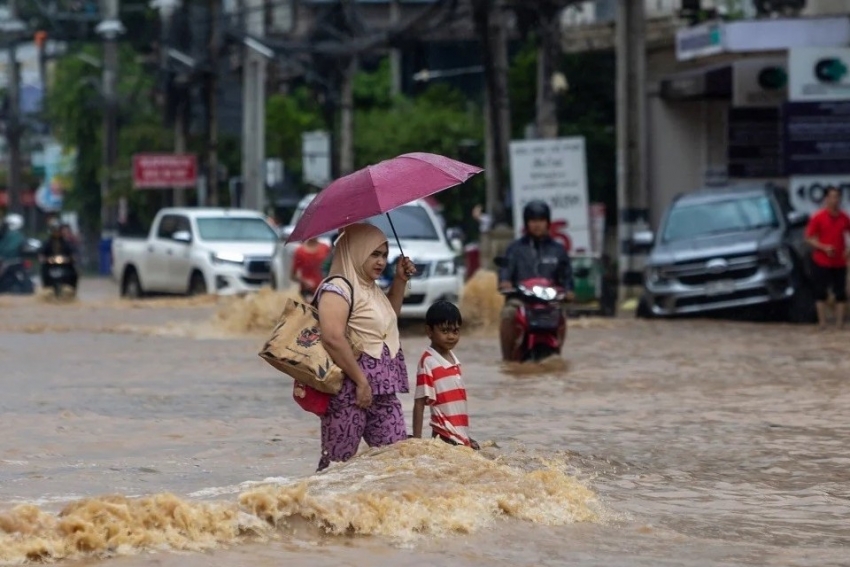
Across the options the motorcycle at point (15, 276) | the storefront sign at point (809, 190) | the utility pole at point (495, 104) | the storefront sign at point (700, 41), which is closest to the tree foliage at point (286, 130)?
the motorcycle at point (15, 276)

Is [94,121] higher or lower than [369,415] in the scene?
higher

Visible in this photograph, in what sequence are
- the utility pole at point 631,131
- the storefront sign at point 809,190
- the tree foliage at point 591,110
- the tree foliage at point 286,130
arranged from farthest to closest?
the tree foliage at point 286,130, the tree foliage at point 591,110, the utility pole at point 631,131, the storefront sign at point 809,190

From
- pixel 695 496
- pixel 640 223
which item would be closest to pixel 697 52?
pixel 640 223

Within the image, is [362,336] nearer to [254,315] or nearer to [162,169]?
[254,315]

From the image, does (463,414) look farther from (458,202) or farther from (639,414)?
(458,202)

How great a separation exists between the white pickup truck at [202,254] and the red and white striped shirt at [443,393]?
2144 cm

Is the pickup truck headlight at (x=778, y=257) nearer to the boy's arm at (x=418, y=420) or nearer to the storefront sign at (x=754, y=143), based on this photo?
the storefront sign at (x=754, y=143)

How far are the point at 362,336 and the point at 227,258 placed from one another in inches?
897

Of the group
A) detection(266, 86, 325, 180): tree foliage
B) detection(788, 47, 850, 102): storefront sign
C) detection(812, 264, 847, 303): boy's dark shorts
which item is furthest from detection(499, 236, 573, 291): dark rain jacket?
detection(266, 86, 325, 180): tree foliage

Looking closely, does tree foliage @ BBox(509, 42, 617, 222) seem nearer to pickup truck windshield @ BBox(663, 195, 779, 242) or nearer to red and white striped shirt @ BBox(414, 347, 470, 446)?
pickup truck windshield @ BBox(663, 195, 779, 242)

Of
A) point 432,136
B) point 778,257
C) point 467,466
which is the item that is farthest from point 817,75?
point 432,136

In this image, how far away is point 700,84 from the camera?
3362 centimetres

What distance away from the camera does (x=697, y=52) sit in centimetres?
3123

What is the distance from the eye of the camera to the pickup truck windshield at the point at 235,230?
107ft
